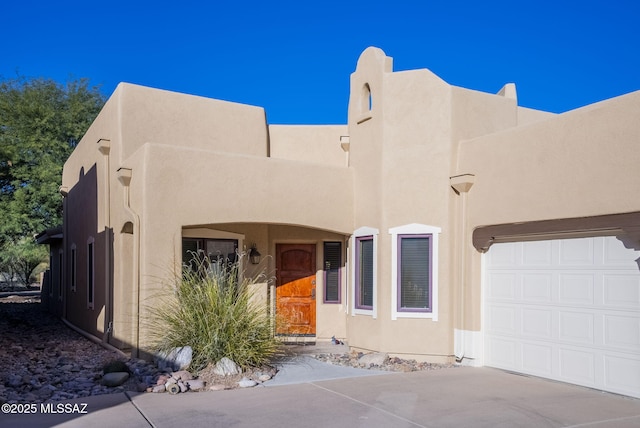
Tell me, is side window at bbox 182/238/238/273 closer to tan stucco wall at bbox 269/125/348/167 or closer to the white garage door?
tan stucco wall at bbox 269/125/348/167

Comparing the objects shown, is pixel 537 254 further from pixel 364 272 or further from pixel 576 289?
pixel 364 272

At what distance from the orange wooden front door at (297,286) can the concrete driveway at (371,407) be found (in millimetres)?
4539

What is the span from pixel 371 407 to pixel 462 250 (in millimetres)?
4079

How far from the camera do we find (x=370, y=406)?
7.62 m

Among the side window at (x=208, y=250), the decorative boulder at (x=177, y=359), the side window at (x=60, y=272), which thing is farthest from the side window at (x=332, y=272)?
the side window at (x=60, y=272)

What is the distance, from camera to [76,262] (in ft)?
52.8

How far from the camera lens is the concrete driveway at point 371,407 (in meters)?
6.88

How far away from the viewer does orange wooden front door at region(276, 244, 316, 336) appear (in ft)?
45.1

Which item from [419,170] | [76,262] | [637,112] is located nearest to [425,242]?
[419,170]

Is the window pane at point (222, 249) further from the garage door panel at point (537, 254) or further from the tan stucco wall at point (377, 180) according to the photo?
the garage door panel at point (537, 254)

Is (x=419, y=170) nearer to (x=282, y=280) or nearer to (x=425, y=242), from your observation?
(x=425, y=242)

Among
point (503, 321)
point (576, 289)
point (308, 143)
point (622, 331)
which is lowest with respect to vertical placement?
point (503, 321)

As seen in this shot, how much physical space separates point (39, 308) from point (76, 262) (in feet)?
25.7

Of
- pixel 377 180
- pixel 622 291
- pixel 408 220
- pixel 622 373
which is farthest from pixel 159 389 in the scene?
→ pixel 622 291
